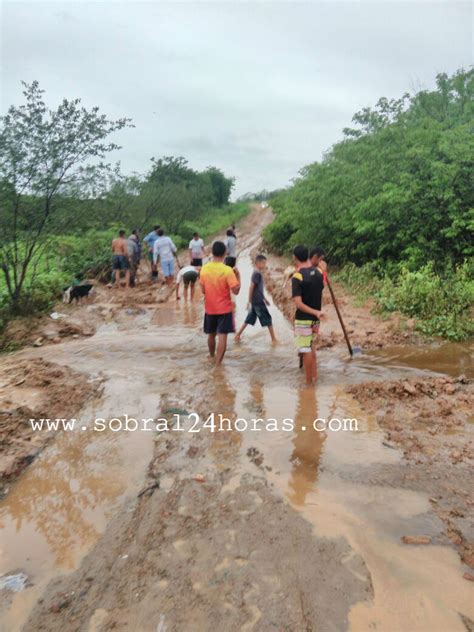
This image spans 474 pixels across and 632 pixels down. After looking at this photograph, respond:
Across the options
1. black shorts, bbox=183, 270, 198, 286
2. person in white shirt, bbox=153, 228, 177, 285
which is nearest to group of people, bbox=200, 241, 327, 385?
black shorts, bbox=183, 270, 198, 286

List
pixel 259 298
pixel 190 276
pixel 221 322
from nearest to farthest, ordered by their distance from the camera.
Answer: pixel 221 322 < pixel 259 298 < pixel 190 276

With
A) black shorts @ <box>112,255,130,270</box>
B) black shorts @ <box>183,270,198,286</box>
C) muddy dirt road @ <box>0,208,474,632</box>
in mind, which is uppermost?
black shorts @ <box>112,255,130,270</box>

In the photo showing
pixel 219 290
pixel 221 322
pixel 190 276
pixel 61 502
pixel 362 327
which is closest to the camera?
pixel 61 502

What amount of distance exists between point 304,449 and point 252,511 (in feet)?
3.82

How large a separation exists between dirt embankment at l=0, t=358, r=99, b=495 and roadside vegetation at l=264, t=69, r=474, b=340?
18.5 ft

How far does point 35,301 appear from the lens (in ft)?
33.6

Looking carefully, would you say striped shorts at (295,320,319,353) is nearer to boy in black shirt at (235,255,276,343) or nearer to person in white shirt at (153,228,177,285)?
boy in black shirt at (235,255,276,343)

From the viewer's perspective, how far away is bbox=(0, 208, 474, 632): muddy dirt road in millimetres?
2545

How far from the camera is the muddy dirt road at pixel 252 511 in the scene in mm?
2545

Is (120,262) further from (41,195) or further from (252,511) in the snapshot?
(252,511)

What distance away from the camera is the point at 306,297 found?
18.4 ft

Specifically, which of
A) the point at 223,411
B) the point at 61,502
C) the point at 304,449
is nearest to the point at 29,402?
the point at 61,502

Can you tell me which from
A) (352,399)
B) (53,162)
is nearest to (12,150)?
(53,162)

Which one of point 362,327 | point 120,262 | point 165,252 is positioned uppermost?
point 165,252
